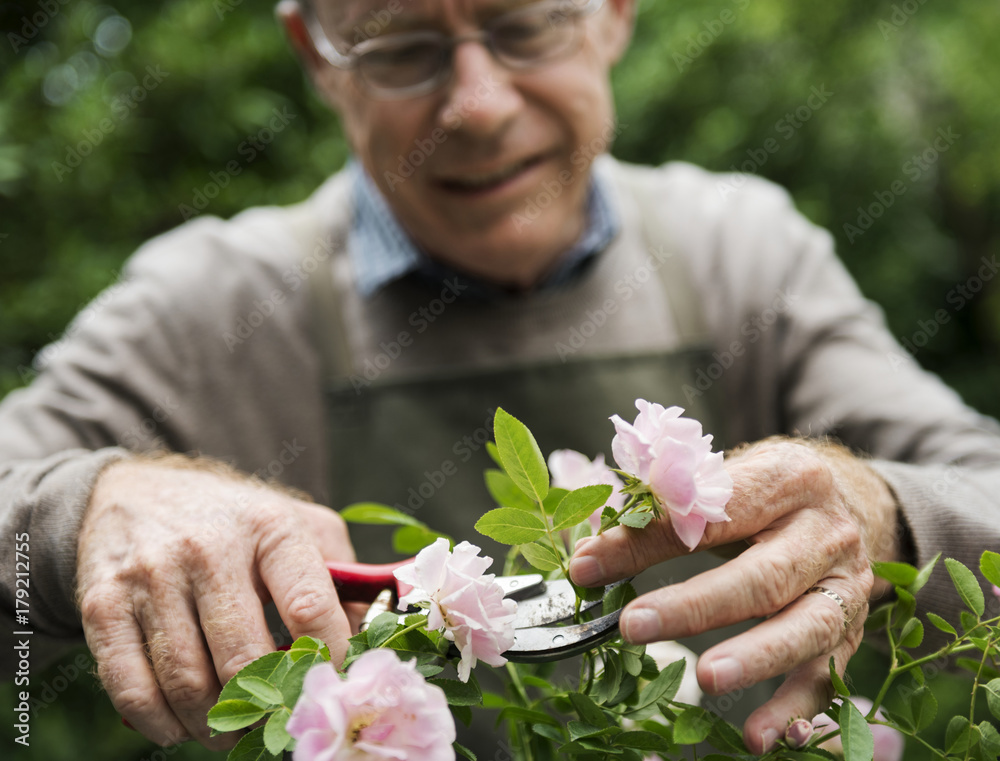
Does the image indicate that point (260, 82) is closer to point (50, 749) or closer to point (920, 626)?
point (50, 749)

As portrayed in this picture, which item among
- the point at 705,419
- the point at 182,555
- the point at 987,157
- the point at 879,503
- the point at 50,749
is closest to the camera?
the point at 182,555

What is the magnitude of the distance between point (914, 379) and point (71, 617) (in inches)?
65.1

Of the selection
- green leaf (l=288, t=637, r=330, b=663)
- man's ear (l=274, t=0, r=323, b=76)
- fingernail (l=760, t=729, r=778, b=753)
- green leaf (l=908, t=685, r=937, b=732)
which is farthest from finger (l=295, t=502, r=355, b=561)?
man's ear (l=274, t=0, r=323, b=76)

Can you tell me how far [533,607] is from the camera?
0.75 meters

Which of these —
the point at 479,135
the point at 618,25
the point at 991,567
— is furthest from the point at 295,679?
the point at 618,25

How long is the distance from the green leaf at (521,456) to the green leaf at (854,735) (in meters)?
0.29

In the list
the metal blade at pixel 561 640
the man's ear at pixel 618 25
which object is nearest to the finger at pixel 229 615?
the metal blade at pixel 561 640

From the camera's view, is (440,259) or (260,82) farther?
(260,82)

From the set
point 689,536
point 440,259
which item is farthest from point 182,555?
point 440,259

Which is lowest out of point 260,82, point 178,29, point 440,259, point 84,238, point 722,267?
point 722,267

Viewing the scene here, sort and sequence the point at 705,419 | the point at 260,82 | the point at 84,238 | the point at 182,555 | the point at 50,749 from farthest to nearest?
the point at 260,82 < the point at 84,238 < the point at 705,419 < the point at 50,749 < the point at 182,555

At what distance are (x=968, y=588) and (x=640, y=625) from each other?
1.01 feet

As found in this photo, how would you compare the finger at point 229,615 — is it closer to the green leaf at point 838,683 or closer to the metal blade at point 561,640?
the metal blade at point 561,640

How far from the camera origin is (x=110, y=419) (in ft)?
5.64
